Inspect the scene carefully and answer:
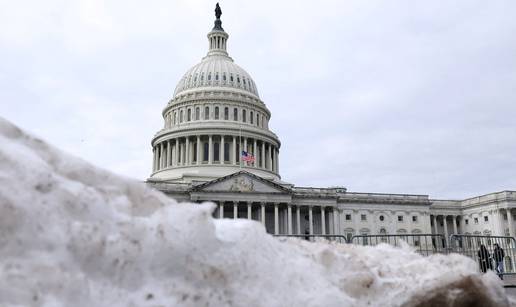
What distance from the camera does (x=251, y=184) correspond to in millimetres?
60406

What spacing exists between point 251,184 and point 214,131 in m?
14.7

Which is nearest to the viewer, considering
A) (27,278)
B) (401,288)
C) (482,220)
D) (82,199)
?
(27,278)

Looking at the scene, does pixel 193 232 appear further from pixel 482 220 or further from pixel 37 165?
pixel 482 220

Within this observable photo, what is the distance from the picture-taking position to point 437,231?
252 feet

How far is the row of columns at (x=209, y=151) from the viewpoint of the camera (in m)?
71.5

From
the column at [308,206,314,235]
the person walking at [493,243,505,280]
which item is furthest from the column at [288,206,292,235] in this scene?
the person walking at [493,243,505,280]

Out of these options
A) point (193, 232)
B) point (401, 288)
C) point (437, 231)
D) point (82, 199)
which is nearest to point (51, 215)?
point (82, 199)

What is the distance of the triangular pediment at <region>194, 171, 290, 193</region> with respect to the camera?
59.4 meters

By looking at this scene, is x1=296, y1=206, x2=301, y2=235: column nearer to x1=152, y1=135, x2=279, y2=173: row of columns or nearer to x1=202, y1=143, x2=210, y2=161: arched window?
x1=152, y1=135, x2=279, y2=173: row of columns

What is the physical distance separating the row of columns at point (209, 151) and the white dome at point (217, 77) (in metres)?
10.2

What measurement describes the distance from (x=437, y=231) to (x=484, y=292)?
77928mm

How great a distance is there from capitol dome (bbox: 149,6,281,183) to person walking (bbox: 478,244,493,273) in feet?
164

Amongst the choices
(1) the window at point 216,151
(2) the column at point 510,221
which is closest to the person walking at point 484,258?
(1) the window at point 216,151

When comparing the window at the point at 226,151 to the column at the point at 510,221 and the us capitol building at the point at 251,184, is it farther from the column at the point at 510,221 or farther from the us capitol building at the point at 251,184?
the column at the point at 510,221
